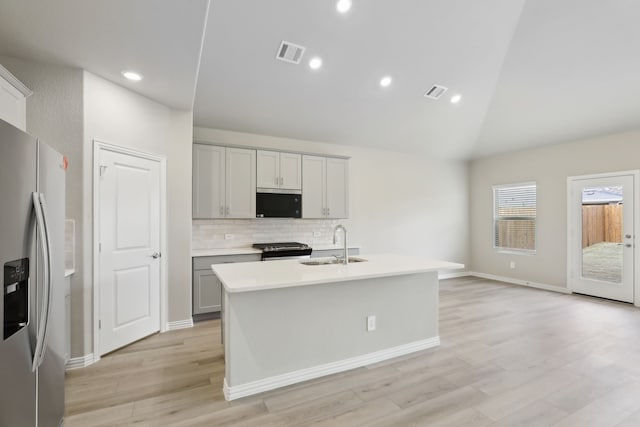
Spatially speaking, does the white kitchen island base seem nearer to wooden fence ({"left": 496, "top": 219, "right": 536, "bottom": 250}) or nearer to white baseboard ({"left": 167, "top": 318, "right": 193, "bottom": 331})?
white baseboard ({"left": 167, "top": 318, "right": 193, "bottom": 331})

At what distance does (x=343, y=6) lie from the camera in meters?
3.06

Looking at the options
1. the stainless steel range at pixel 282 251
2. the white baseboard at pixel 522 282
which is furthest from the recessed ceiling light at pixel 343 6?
the white baseboard at pixel 522 282

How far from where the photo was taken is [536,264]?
574 cm

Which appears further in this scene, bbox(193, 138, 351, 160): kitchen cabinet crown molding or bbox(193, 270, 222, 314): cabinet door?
bbox(193, 138, 351, 160): kitchen cabinet crown molding

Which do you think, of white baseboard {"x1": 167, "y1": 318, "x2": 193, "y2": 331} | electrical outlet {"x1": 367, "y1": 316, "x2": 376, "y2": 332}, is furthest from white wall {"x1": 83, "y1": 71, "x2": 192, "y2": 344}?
electrical outlet {"x1": 367, "y1": 316, "x2": 376, "y2": 332}

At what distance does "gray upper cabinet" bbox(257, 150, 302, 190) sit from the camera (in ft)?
14.5

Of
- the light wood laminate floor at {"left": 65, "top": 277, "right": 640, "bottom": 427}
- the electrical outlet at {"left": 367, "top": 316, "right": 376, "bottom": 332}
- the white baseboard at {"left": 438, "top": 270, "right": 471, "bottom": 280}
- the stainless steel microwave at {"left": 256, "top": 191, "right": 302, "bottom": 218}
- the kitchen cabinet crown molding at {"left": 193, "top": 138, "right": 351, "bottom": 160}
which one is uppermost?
the kitchen cabinet crown molding at {"left": 193, "top": 138, "right": 351, "bottom": 160}

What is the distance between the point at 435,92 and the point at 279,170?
8.53 feet

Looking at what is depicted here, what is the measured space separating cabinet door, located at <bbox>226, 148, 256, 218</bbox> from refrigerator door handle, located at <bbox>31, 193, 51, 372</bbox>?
2743 millimetres

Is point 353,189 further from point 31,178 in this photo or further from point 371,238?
point 31,178

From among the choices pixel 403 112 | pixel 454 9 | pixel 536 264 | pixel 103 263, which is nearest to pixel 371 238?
pixel 403 112

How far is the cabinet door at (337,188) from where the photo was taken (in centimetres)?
495

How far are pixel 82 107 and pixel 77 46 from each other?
1.88ft

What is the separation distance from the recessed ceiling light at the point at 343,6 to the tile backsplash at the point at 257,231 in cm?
297
